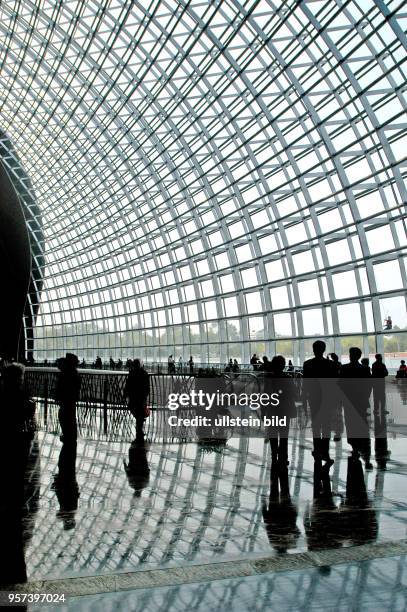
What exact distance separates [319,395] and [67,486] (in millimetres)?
3330

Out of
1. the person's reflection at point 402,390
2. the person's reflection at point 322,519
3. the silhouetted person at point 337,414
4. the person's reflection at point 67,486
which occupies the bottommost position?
the person's reflection at point 322,519

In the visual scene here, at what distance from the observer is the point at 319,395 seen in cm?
907

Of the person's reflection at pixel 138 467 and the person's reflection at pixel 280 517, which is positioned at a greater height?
the person's reflection at pixel 138 467

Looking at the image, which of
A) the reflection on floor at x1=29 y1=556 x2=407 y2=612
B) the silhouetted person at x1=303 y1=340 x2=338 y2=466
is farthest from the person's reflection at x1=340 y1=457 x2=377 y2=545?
the reflection on floor at x1=29 y1=556 x2=407 y2=612

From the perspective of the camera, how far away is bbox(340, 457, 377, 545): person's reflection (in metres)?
5.54

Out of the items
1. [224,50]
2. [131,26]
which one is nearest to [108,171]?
[131,26]

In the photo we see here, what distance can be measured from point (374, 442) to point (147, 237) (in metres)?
38.1

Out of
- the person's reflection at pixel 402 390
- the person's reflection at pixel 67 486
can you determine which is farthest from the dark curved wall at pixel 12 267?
the person's reflection at pixel 67 486

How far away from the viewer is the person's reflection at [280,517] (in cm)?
542

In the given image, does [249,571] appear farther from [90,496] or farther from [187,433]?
[187,433]

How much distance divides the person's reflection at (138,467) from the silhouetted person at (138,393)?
528 mm

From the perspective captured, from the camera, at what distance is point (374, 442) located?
11219 mm

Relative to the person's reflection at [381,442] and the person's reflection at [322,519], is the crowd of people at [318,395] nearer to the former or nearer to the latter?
the person's reflection at [381,442]

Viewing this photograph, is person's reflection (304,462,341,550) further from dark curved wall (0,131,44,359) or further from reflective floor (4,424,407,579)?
dark curved wall (0,131,44,359)
